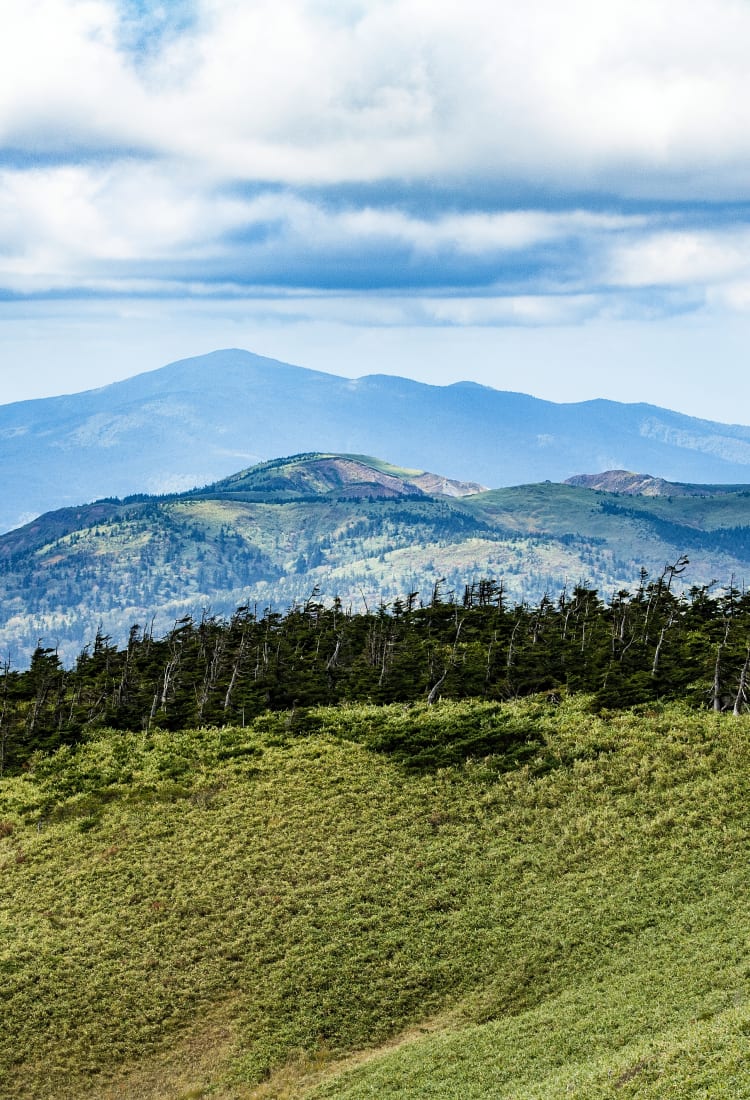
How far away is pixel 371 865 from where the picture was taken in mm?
Result: 56750

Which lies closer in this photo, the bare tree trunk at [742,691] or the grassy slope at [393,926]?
the grassy slope at [393,926]

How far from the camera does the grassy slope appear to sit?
38906 mm

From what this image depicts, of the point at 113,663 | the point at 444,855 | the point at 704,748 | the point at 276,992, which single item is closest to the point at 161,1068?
the point at 276,992

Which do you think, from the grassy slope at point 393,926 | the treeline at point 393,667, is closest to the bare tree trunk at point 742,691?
the treeline at point 393,667

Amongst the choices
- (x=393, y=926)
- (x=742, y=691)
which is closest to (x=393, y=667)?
(x=742, y=691)

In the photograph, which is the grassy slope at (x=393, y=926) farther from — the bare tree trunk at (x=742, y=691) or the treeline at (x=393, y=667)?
the treeline at (x=393, y=667)

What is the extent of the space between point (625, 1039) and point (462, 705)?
46.2m

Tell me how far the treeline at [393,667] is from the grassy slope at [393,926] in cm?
1026

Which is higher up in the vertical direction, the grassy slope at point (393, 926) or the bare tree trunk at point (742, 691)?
the bare tree trunk at point (742, 691)

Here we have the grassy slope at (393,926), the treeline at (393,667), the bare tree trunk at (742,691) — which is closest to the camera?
the grassy slope at (393,926)

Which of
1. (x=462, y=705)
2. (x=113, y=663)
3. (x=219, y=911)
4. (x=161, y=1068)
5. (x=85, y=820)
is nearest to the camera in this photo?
(x=161, y=1068)

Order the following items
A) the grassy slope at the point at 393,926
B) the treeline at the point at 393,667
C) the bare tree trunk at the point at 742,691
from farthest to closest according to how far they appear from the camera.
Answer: the treeline at the point at 393,667, the bare tree trunk at the point at 742,691, the grassy slope at the point at 393,926

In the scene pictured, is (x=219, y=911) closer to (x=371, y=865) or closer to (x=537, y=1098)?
(x=371, y=865)

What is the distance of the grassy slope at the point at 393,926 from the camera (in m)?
38.9
